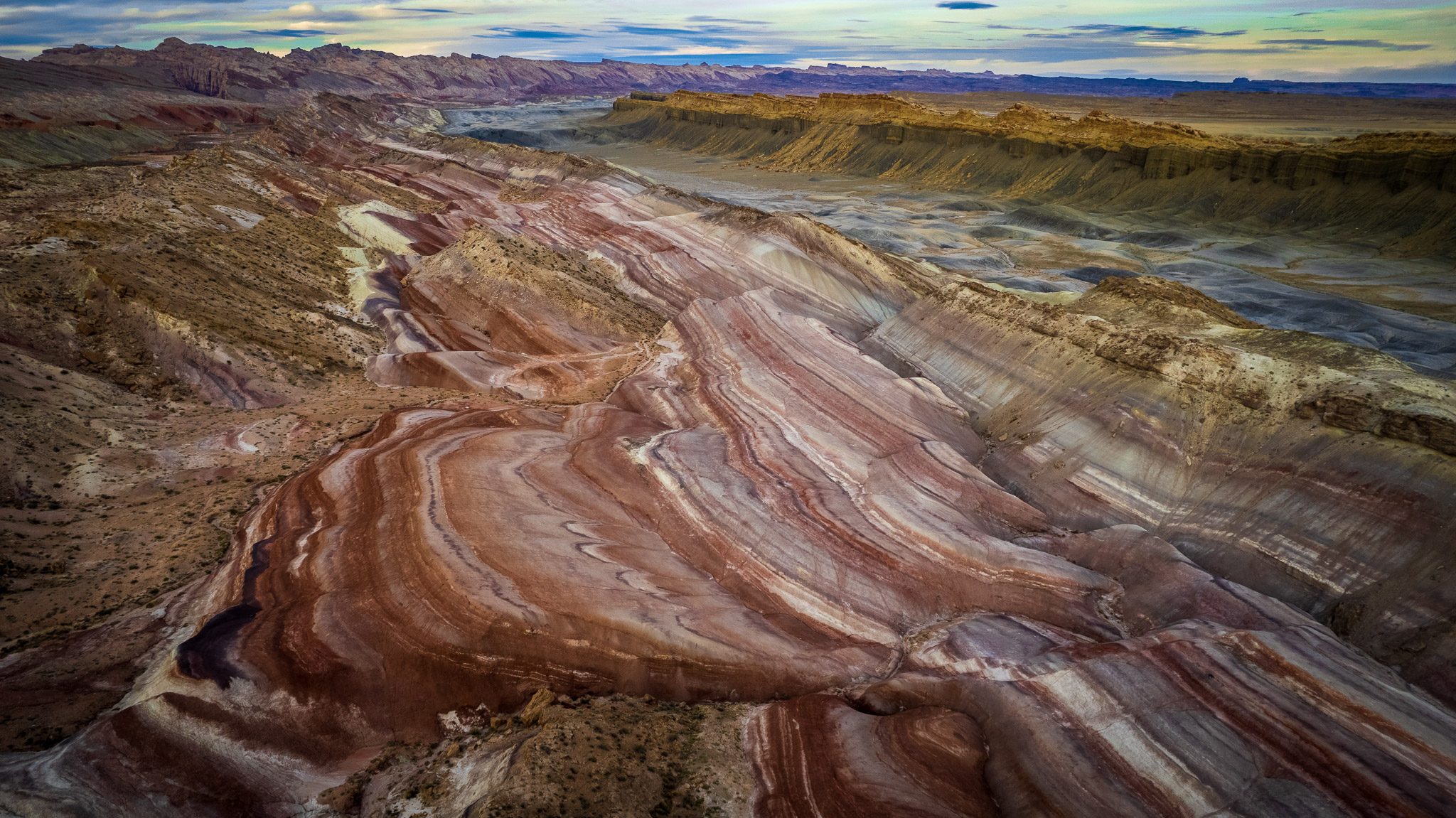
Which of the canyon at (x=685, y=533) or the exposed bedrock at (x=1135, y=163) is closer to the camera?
the canyon at (x=685, y=533)

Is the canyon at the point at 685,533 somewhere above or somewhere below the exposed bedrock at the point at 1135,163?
below

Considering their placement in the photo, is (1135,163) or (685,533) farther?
(1135,163)

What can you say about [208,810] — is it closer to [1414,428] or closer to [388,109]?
[1414,428]

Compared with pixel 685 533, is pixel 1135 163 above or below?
above
